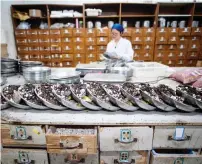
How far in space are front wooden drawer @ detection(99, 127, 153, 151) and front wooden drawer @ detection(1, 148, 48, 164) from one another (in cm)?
41

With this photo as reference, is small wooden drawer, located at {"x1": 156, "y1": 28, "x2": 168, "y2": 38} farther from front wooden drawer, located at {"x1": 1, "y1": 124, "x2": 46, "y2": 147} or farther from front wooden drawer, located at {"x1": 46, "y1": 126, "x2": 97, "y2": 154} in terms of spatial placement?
front wooden drawer, located at {"x1": 1, "y1": 124, "x2": 46, "y2": 147}

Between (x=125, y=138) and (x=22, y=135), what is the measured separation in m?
0.67

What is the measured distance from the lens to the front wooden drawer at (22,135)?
103cm

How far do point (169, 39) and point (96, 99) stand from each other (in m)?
3.81

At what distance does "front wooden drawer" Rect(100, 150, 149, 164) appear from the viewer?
1100mm

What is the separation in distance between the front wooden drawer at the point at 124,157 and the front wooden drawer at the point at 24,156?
40cm

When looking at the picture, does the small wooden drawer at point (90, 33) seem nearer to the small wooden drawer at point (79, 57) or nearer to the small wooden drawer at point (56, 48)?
the small wooden drawer at point (79, 57)

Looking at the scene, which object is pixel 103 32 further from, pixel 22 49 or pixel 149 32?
pixel 22 49

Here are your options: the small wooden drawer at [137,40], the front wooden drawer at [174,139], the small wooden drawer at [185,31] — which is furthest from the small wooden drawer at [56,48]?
the front wooden drawer at [174,139]

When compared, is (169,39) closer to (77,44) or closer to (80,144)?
(77,44)

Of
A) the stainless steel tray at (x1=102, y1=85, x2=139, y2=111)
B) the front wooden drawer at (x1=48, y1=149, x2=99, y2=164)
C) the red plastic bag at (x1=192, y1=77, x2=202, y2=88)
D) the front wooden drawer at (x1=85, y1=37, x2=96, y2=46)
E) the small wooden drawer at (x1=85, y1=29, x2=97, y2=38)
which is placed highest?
the small wooden drawer at (x1=85, y1=29, x2=97, y2=38)

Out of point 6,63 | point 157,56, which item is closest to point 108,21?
point 157,56

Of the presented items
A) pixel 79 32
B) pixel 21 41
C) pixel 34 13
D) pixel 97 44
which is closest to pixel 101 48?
pixel 97 44

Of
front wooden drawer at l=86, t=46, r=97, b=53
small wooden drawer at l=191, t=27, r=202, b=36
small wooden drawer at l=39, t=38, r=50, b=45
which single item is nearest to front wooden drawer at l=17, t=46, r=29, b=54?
small wooden drawer at l=39, t=38, r=50, b=45
